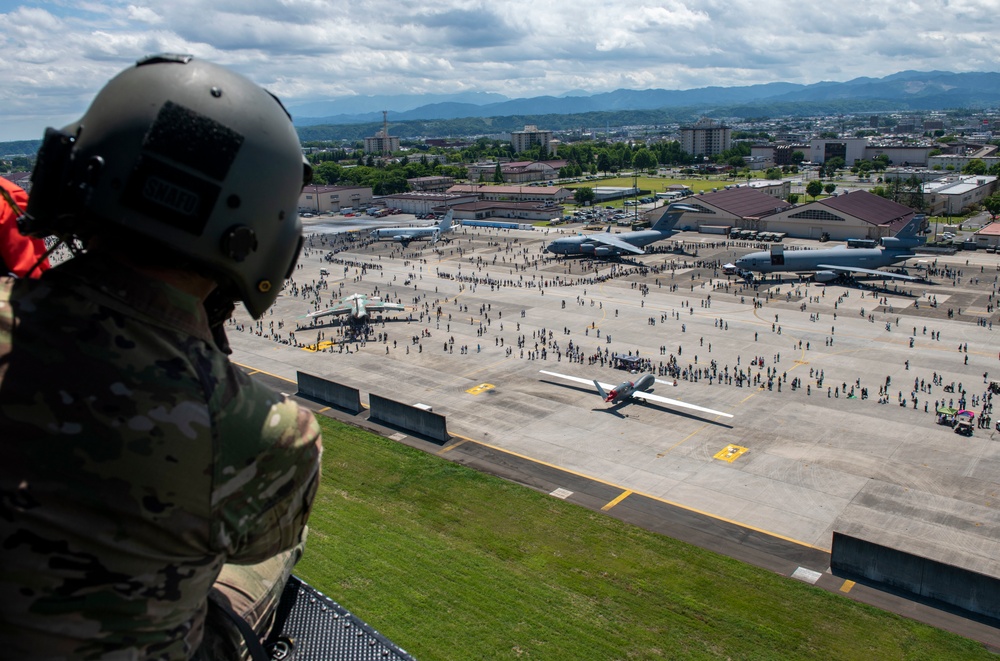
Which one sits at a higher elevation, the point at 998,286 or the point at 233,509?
the point at 233,509

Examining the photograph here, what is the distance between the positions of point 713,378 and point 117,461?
4971cm

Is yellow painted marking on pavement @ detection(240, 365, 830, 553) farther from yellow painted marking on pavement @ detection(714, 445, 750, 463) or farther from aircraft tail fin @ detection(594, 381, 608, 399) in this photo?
aircraft tail fin @ detection(594, 381, 608, 399)

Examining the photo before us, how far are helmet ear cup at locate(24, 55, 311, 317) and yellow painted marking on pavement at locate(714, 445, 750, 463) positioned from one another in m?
36.3

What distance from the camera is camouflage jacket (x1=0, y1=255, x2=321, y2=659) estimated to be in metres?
3.11

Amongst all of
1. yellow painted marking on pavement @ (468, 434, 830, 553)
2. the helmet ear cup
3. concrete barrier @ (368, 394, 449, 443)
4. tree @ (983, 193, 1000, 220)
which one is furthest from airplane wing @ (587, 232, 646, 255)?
the helmet ear cup

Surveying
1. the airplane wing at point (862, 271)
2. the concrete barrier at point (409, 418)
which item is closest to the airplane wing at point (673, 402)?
the concrete barrier at point (409, 418)

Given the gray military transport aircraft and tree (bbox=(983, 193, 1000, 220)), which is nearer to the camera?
the gray military transport aircraft

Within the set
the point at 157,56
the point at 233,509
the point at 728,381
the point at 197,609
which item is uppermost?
the point at 157,56

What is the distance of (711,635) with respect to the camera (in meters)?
22.2

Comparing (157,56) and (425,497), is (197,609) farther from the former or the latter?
(425,497)

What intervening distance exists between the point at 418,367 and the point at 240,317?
83.5 feet

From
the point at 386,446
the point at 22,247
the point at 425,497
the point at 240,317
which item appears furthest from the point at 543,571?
the point at 240,317

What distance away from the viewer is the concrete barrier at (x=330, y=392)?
44000 millimetres

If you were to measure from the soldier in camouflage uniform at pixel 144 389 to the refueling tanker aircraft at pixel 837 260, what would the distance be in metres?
83.9
